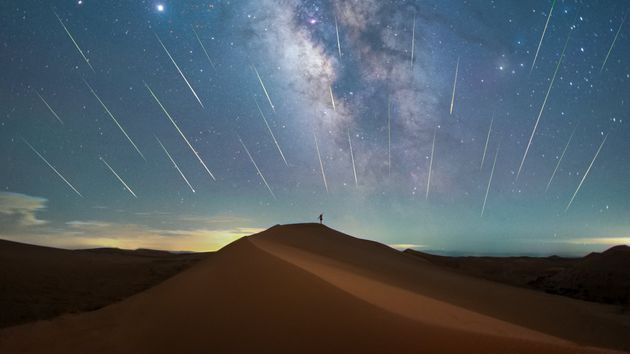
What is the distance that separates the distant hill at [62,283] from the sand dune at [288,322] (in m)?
2.23

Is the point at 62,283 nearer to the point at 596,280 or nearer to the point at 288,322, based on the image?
the point at 288,322

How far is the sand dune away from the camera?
423 cm

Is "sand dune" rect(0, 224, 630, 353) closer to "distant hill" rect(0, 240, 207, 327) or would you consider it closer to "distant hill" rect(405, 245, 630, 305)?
"distant hill" rect(0, 240, 207, 327)

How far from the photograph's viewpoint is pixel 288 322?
5.15m

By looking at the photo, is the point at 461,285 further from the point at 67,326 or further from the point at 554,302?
the point at 67,326

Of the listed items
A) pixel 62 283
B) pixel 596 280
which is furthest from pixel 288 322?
pixel 596 280

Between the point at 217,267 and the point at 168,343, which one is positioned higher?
the point at 217,267

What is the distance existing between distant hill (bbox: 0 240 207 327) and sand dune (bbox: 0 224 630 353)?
2.23 meters

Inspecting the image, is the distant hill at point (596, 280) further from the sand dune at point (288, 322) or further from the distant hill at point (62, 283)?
the distant hill at point (62, 283)

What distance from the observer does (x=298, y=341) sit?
4.61 m

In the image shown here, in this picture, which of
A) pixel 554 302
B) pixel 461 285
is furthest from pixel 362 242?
pixel 554 302

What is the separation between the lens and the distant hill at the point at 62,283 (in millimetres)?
8930

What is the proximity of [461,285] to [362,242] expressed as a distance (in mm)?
6371

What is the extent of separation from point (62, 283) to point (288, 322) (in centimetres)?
1008
